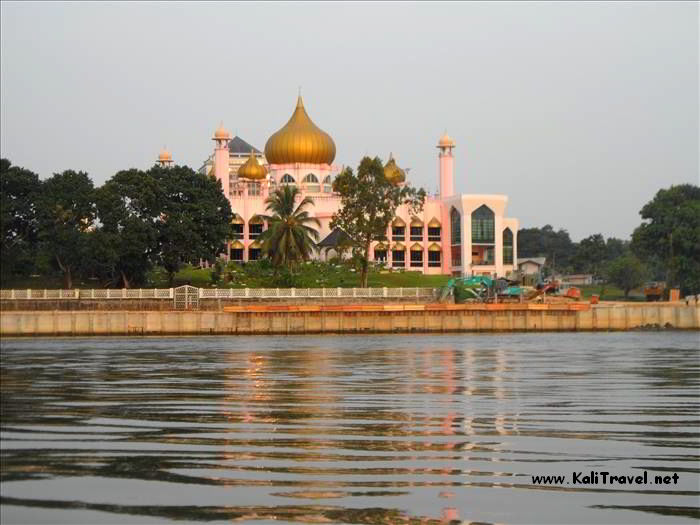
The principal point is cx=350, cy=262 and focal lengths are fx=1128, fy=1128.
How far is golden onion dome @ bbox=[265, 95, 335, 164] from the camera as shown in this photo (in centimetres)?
10788

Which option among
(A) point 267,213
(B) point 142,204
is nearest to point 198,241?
(B) point 142,204

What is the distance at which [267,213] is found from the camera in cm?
10488

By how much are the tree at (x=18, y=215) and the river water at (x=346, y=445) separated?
164ft

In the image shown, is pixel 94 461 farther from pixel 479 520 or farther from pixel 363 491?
pixel 479 520

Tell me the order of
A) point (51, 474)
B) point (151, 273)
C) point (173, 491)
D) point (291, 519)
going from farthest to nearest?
point (151, 273) < point (51, 474) < point (173, 491) < point (291, 519)

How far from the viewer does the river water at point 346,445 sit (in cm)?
1182

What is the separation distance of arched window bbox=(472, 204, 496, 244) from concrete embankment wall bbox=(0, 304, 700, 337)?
106 feet

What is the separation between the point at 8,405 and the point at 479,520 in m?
12.4

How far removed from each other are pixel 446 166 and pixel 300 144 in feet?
48.9

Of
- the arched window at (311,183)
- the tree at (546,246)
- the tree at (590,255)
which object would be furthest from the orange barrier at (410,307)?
the tree at (546,246)

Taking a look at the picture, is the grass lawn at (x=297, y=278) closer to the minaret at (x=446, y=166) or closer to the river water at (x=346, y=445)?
the minaret at (x=446, y=166)

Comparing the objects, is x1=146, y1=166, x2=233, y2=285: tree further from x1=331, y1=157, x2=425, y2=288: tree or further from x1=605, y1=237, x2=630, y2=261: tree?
x1=605, y1=237, x2=630, y2=261: tree

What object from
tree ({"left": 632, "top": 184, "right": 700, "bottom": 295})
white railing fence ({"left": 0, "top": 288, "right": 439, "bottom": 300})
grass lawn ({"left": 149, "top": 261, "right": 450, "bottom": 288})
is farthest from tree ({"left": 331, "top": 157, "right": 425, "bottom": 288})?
tree ({"left": 632, "top": 184, "right": 700, "bottom": 295})

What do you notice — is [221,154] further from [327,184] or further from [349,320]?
[349,320]
